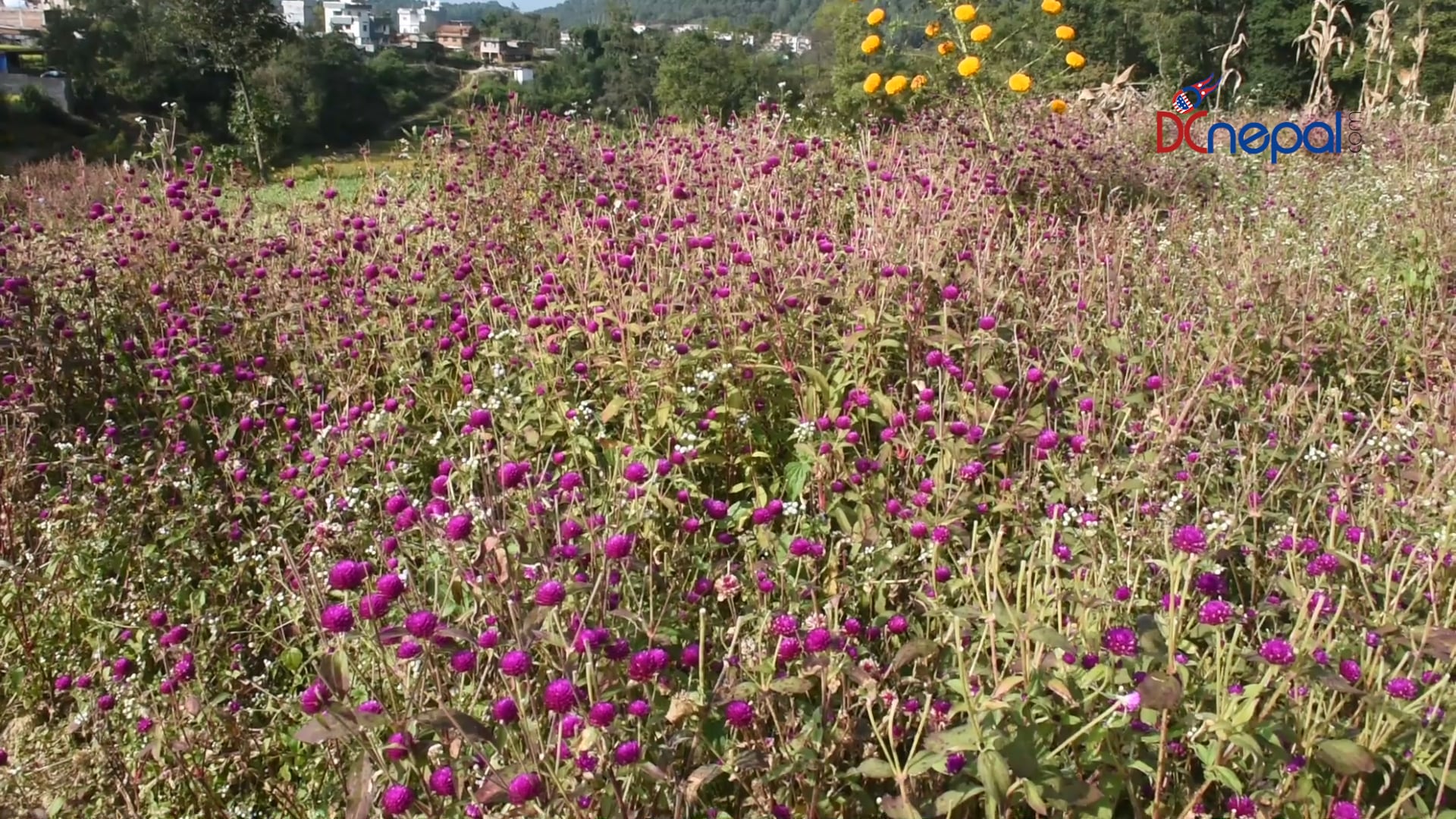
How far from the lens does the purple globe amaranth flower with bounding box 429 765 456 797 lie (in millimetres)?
1442

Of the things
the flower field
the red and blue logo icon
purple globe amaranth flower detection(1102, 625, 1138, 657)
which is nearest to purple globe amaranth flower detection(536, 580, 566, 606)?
the flower field

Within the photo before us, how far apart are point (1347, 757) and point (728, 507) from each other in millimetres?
1411

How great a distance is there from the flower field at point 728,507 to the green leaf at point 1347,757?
0.04 feet

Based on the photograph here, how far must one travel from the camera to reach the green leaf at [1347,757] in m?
1.37

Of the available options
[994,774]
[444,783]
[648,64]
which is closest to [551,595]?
[444,783]

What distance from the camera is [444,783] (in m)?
1.44

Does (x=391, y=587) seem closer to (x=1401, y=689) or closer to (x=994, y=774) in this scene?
(x=994, y=774)

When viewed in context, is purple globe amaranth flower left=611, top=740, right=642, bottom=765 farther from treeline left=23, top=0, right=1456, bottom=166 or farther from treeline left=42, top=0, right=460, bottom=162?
treeline left=42, top=0, right=460, bottom=162

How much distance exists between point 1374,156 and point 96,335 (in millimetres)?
7697

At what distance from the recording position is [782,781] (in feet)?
5.32

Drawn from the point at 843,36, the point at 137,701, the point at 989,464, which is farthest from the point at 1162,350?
the point at 843,36

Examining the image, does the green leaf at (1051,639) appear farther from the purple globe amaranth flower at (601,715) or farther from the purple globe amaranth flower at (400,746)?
the purple globe amaranth flower at (400,746)

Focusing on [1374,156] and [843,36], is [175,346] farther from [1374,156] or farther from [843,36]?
[843,36]

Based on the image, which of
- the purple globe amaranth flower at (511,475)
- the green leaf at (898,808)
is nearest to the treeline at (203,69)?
the purple globe amaranth flower at (511,475)
